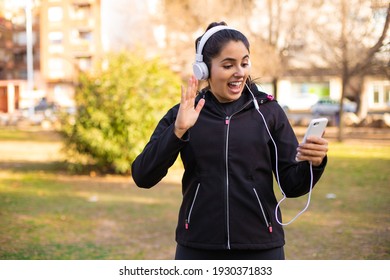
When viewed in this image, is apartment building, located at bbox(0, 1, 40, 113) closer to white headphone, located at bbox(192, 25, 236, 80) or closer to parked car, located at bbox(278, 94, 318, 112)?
parked car, located at bbox(278, 94, 318, 112)

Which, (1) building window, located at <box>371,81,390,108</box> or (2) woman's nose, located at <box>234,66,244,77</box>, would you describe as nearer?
(2) woman's nose, located at <box>234,66,244,77</box>

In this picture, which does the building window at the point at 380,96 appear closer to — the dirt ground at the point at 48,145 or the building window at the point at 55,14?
the dirt ground at the point at 48,145

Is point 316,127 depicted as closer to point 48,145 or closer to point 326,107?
point 48,145

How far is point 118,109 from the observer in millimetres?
12000

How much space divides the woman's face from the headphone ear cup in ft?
0.10

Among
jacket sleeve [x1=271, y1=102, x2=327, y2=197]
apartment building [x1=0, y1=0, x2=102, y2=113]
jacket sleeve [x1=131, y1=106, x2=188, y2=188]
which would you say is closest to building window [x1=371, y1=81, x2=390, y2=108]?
Answer: apartment building [x1=0, y1=0, x2=102, y2=113]

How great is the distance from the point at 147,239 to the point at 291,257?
67.0 inches

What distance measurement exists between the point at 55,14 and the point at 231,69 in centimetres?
4552

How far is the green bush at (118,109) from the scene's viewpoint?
1189cm

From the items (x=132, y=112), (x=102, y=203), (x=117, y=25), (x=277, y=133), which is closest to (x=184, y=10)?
(x=117, y=25)

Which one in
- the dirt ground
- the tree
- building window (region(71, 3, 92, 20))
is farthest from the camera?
building window (region(71, 3, 92, 20))

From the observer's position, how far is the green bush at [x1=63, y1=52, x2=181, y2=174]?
468 inches

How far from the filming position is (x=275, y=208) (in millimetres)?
2670

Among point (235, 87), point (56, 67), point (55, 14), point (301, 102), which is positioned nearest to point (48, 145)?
point (235, 87)
